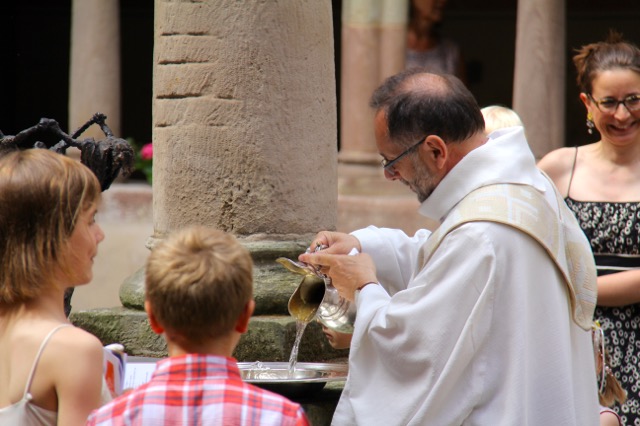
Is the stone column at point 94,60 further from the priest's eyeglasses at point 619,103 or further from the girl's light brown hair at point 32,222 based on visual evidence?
the girl's light brown hair at point 32,222

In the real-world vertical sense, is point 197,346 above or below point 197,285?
below

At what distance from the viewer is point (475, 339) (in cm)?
269

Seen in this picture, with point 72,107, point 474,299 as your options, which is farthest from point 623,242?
point 72,107

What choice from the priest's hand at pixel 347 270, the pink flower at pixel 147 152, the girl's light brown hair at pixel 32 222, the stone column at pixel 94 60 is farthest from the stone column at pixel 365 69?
the girl's light brown hair at pixel 32 222

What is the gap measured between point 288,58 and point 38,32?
1120 cm

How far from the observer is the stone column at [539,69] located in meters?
9.28

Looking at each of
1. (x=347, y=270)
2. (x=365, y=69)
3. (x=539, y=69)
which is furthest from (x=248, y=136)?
(x=365, y=69)

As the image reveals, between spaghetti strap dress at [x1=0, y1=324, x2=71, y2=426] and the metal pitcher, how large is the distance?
2.86 feet

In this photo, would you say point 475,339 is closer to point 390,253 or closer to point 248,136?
point 390,253

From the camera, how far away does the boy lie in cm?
217

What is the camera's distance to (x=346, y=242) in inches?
131

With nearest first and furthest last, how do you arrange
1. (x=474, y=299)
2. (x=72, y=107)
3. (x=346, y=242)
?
(x=474, y=299) → (x=346, y=242) → (x=72, y=107)

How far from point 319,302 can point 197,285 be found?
110 cm

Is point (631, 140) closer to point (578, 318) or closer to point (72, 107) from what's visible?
point (578, 318)
